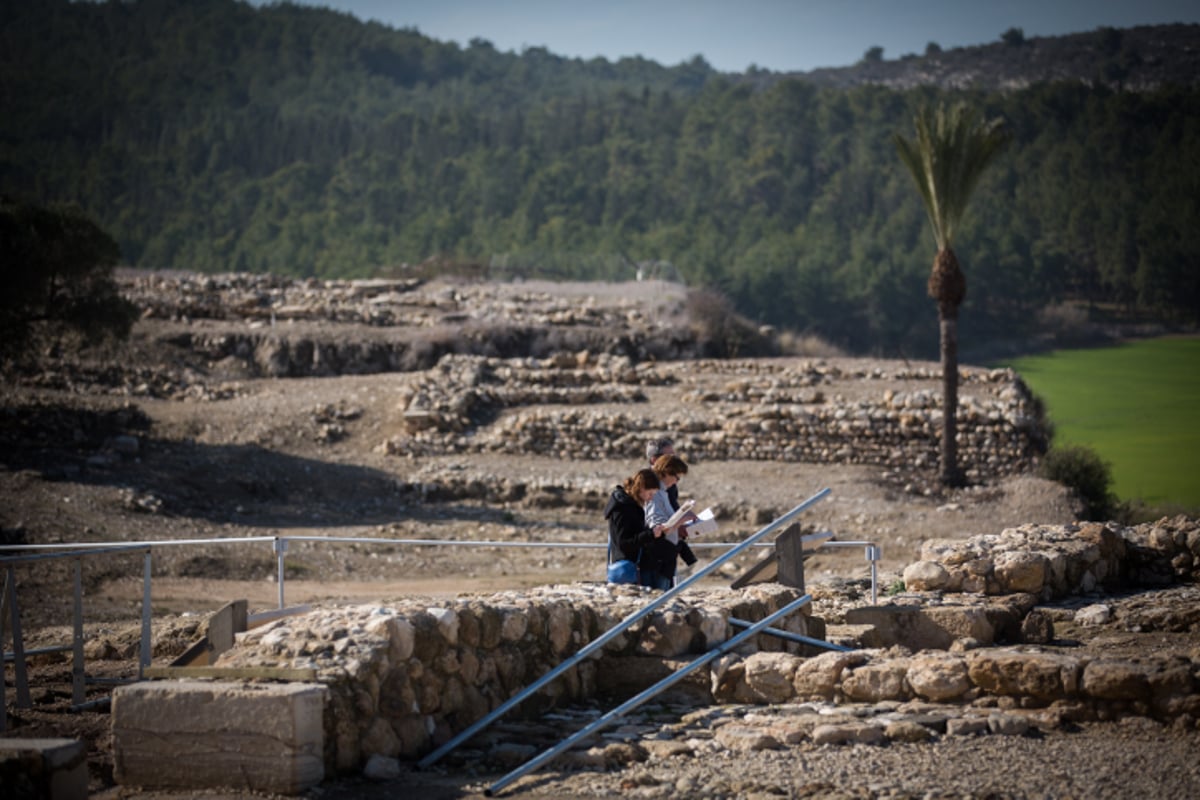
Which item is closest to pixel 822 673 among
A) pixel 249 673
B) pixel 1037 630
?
pixel 1037 630

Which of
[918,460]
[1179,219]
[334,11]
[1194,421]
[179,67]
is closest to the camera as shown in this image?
[918,460]

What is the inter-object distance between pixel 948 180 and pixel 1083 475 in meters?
5.23

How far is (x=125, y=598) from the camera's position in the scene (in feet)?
49.9

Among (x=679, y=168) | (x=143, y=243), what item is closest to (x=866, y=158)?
(x=679, y=168)

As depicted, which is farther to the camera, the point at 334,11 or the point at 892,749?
the point at 334,11

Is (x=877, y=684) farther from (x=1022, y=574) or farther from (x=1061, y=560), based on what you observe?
(x=1061, y=560)

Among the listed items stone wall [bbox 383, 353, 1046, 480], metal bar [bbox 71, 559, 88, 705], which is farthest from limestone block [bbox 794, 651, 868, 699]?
stone wall [bbox 383, 353, 1046, 480]

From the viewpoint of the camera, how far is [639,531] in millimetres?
9109

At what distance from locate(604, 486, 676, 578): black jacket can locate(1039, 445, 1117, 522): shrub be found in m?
14.2

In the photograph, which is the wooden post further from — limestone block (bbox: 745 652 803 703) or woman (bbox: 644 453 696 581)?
limestone block (bbox: 745 652 803 703)

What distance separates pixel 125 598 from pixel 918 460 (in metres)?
13.5

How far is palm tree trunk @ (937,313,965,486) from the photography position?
22.5 metres

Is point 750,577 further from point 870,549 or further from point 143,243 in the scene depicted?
point 143,243

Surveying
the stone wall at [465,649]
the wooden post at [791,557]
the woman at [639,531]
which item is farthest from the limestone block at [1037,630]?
the woman at [639,531]
